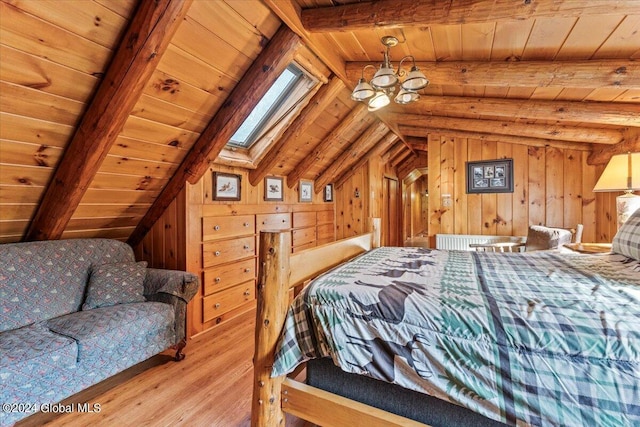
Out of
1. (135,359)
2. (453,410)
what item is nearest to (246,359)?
(135,359)

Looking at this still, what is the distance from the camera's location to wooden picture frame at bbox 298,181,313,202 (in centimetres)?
443

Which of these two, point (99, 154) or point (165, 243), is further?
point (165, 243)

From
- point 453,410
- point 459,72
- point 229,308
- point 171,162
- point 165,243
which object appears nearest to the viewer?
point 453,410

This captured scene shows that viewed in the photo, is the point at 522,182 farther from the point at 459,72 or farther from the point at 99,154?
the point at 99,154

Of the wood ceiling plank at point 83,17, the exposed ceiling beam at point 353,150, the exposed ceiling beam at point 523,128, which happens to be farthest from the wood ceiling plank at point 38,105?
the exposed ceiling beam at point 523,128

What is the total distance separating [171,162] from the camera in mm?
2527

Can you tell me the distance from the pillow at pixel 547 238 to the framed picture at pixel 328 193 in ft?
9.84

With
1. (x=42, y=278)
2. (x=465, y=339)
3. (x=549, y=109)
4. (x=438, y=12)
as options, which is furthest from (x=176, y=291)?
(x=549, y=109)

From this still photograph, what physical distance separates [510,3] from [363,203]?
12.9ft

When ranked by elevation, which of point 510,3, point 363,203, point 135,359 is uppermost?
point 510,3

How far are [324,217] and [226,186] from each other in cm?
234

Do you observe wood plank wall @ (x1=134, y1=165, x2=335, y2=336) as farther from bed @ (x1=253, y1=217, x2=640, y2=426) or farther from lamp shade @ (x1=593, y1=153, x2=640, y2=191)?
lamp shade @ (x1=593, y1=153, x2=640, y2=191)

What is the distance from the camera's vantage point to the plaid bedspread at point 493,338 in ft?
3.18

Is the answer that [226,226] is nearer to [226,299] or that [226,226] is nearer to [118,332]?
[226,299]
